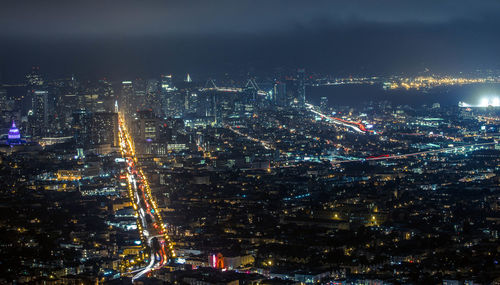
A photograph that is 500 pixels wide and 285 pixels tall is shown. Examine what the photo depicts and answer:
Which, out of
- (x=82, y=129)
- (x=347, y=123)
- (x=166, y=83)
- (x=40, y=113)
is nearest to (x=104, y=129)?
(x=82, y=129)

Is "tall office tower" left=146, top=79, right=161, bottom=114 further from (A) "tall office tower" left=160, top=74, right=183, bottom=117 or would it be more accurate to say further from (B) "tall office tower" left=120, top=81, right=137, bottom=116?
(B) "tall office tower" left=120, top=81, right=137, bottom=116

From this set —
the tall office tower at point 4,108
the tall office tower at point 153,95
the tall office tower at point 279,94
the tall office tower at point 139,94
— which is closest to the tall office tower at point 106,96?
the tall office tower at point 139,94

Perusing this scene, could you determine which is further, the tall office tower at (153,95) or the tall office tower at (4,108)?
the tall office tower at (153,95)

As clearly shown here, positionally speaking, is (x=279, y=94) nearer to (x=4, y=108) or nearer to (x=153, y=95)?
(x=153, y=95)

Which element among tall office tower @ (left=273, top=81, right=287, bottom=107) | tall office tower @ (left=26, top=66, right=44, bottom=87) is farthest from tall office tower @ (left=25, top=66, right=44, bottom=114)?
tall office tower @ (left=273, top=81, right=287, bottom=107)

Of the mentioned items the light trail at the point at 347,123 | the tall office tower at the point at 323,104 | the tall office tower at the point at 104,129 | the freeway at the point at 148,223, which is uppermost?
the tall office tower at the point at 104,129

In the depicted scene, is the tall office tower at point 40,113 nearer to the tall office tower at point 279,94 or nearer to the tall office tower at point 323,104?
the tall office tower at point 279,94

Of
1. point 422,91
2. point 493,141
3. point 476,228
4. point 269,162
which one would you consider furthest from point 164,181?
point 422,91
